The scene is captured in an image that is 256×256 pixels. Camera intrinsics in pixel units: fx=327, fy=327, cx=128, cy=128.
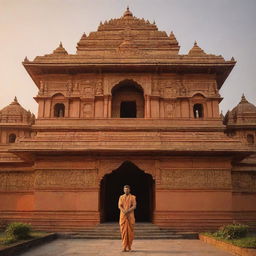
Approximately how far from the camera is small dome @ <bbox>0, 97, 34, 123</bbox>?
28.9 meters

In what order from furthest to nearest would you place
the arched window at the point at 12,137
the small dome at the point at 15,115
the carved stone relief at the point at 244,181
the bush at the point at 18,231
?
the small dome at the point at 15,115 → the arched window at the point at 12,137 → the carved stone relief at the point at 244,181 → the bush at the point at 18,231

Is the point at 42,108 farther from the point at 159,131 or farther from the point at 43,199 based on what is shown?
the point at 159,131

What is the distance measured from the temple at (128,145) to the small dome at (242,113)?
7886mm

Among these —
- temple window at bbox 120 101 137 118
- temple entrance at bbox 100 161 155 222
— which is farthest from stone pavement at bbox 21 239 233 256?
temple window at bbox 120 101 137 118

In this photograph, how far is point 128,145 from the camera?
15.1 m

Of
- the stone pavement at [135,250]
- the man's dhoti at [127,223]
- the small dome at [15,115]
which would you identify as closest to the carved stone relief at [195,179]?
the stone pavement at [135,250]

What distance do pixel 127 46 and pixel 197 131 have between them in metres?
6.76

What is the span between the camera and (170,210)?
14.9 metres

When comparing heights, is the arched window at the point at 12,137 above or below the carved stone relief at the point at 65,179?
above

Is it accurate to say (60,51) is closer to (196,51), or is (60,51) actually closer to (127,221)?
(196,51)

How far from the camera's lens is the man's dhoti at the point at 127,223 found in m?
10.3

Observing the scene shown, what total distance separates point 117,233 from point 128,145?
3.91 m

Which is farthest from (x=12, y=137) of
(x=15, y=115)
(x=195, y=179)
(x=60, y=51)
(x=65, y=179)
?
(x=195, y=179)

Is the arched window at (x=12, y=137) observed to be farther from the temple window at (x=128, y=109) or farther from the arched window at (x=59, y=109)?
the temple window at (x=128, y=109)
